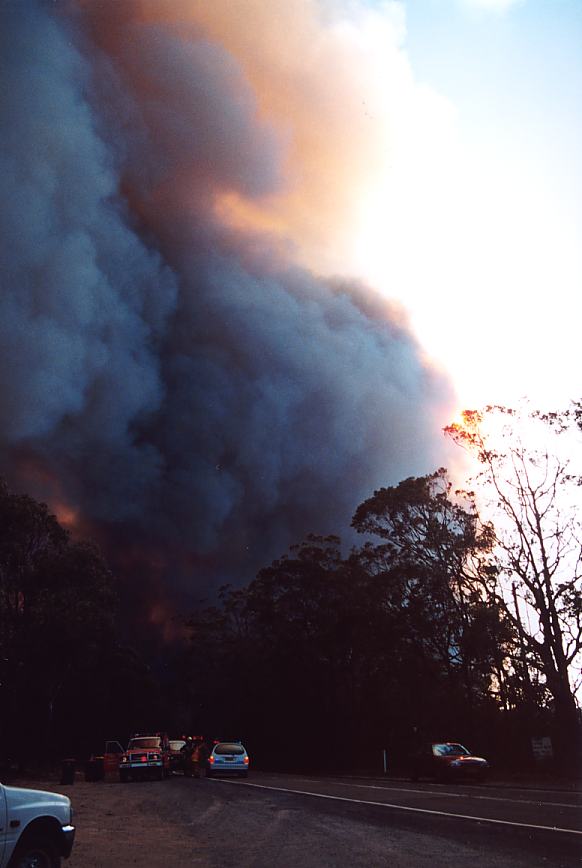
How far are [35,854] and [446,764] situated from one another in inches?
868

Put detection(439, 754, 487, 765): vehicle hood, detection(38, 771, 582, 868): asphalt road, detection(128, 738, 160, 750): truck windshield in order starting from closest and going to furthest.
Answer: detection(38, 771, 582, 868): asphalt road < detection(439, 754, 487, 765): vehicle hood < detection(128, 738, 160, 750): truck windshield

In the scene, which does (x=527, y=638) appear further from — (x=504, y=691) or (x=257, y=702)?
(x=257, y=702)

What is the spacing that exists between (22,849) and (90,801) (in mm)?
13783

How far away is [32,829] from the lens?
6.47 m

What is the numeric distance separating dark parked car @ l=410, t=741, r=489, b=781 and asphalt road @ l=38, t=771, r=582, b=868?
8.85m

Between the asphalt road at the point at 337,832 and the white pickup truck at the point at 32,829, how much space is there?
181cm

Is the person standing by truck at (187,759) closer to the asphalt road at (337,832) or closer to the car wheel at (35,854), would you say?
the asphalt road at (337,832)

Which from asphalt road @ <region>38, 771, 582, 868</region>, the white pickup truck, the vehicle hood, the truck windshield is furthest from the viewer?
the truck windshield

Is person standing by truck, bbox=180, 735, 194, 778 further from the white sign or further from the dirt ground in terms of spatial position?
the dirt ground

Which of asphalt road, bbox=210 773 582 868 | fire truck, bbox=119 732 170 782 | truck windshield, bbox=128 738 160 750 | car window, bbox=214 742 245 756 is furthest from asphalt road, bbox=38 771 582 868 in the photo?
car window, bbox=214 742 245 756

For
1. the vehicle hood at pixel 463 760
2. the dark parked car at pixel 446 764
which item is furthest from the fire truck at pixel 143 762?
the vehicle hood at pixel 463 760

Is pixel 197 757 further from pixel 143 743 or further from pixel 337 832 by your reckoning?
pixel 337 832

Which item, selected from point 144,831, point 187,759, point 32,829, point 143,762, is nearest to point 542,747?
point 143,762

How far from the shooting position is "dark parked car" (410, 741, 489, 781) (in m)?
25.1
